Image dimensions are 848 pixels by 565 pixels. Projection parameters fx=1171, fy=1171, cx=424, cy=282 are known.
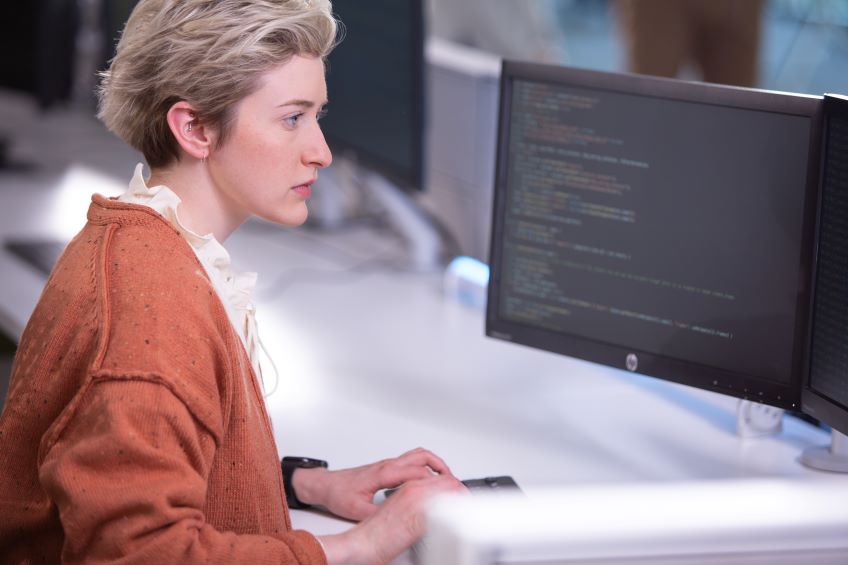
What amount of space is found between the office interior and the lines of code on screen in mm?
108

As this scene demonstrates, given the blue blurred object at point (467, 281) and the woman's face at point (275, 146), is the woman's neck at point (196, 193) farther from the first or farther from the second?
the blue blurred object at point (467, 281)

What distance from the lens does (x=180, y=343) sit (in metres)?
0.97

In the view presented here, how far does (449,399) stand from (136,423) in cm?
73

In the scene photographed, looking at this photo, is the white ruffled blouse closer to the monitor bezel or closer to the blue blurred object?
the monitor bezel

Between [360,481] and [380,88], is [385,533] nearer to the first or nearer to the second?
[360,481]

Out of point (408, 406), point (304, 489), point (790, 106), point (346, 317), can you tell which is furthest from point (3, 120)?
point (790, 106)

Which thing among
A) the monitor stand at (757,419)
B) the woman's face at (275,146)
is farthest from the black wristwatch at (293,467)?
the monitor stand at (757,419)

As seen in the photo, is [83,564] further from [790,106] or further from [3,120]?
[3,120]

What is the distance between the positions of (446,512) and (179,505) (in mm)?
436

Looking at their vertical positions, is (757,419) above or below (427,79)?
below

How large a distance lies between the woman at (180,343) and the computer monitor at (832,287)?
15.5 inches

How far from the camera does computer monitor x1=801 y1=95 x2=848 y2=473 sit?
1.18 m

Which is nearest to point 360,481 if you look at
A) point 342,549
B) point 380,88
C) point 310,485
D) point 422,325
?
point 310,485

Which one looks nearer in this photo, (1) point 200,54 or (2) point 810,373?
(1) point 200,54
